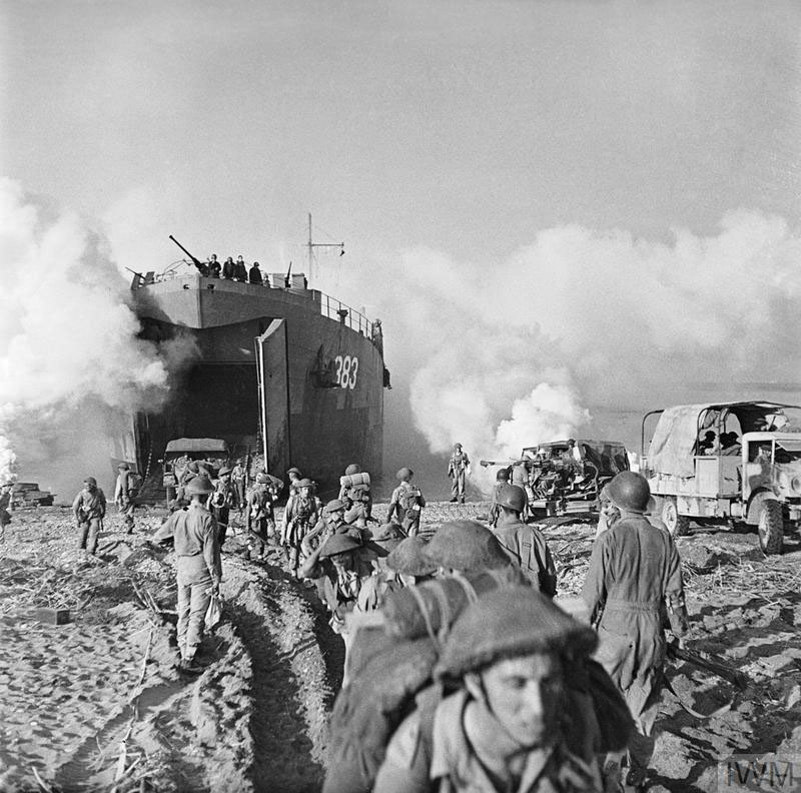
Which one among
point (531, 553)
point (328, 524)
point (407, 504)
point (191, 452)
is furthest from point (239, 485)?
point (531, 553)

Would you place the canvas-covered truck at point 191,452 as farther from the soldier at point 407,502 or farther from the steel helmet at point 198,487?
the steel helmet at point 198,487

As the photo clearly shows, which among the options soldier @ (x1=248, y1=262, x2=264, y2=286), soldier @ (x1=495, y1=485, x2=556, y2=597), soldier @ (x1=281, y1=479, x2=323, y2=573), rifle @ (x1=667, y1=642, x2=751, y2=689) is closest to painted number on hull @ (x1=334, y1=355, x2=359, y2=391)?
soldier @ (x1=248, y1=262, x2=264, y2=286)

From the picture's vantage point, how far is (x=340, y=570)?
4.55 m

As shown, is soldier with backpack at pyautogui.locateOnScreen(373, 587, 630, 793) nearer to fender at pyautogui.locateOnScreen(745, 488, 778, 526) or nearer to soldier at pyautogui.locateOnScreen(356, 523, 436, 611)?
soldier at pyautogui.locateOnScreen(356, 523, 436, 611)

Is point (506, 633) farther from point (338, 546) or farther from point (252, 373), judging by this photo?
point (252, 373)

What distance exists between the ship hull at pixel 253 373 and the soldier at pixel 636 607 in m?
13.7

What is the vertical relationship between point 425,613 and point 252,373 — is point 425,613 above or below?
below

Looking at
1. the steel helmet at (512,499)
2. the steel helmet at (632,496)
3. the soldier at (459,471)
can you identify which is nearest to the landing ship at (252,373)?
the soldier at (459,471)

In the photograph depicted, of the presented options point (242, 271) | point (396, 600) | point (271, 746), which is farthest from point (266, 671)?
point (242, 271)

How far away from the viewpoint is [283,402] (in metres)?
18.2

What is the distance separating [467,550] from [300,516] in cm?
782

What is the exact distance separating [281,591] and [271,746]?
434 centimetres

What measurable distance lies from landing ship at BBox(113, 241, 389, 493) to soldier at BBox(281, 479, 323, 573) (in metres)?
7.38

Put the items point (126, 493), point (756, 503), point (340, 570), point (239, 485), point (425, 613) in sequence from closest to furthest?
point (425, 613), point (340, 570), point (756, 503), point (126, 493), point (239, 485)
